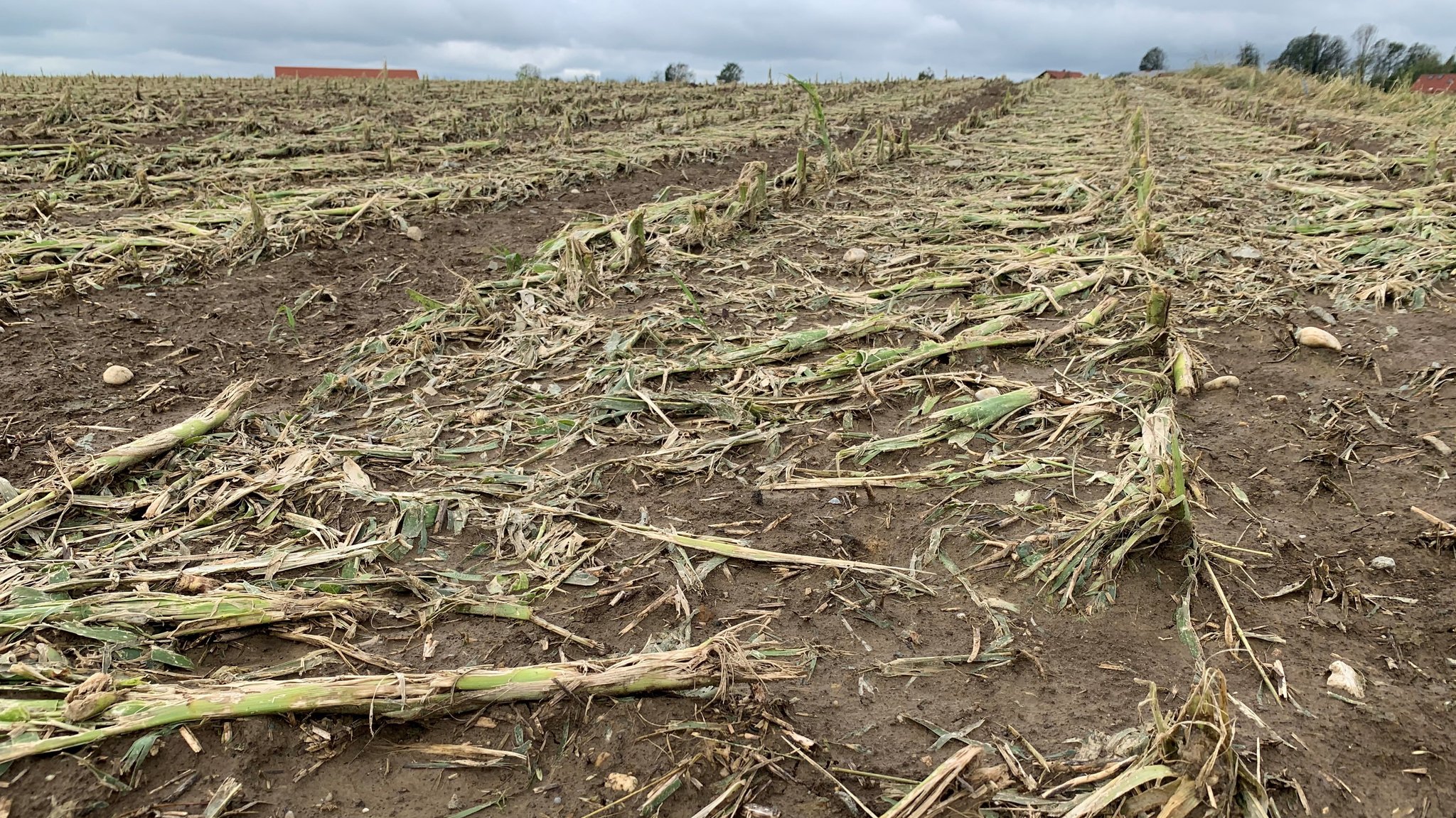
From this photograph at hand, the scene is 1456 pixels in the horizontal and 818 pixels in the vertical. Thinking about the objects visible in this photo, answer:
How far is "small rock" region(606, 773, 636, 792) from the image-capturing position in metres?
1.65

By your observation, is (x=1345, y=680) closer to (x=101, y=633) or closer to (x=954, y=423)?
(x=954, y=423)

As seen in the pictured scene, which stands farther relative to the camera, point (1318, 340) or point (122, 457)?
point (1318, 340)

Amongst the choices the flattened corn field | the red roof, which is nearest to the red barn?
the flattened corn field

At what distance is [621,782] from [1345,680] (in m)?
1.66

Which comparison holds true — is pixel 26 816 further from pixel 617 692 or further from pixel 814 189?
pixel 814 189

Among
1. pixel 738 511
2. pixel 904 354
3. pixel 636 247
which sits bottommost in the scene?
pixel 738 511

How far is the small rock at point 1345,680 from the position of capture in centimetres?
179

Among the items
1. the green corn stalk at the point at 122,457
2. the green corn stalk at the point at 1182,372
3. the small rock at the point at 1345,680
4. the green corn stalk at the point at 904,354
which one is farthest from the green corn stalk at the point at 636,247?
the small rock at the point at 1345,680

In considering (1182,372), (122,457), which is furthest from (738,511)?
(122,457)

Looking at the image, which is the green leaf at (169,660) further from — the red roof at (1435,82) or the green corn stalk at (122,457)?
the red roof at (1435,82)

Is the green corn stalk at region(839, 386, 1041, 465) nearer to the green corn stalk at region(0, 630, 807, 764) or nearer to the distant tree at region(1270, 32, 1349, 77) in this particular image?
the green corn stalk at region(0, 630, 807, 764)

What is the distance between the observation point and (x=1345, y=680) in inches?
71.2

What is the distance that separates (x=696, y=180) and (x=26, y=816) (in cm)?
701

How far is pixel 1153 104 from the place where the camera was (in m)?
15.2
